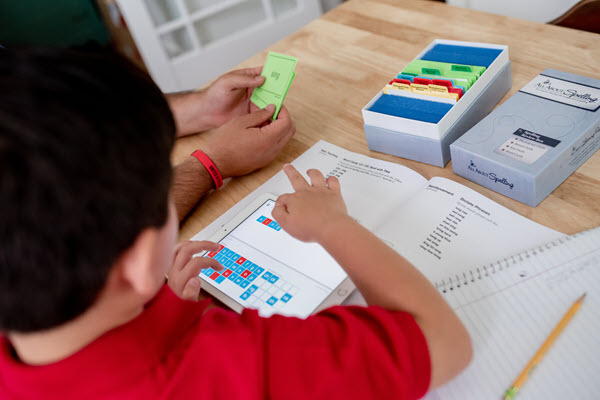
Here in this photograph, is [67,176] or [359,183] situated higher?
[67,176]

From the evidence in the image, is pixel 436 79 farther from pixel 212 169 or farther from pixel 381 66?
pixel 212 169

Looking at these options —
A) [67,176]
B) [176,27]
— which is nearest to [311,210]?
[67,176]

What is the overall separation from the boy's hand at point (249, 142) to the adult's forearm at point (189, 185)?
0.11ft

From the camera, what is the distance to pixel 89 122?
1.17ft

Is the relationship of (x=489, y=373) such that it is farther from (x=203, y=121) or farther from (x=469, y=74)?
(x=203, y=121)

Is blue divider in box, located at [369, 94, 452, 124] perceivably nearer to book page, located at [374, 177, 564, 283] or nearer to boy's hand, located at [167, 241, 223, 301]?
book page, located at [374, 177, 564, 283]

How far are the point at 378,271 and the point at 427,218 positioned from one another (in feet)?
0.61

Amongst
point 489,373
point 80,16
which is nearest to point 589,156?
point 489,373

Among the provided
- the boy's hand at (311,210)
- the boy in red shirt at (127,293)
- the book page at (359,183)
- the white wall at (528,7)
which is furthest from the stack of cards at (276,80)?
the white wall at (528,7)

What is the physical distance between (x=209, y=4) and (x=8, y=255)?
220cm

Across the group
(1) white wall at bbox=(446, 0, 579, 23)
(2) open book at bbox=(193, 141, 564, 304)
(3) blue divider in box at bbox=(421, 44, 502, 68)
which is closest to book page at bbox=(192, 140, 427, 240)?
(2) open book at bbox=(193, 141, 564, 304)

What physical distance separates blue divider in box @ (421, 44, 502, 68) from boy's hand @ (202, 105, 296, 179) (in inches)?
12.6

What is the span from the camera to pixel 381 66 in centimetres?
107

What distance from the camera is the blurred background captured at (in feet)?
7.16
